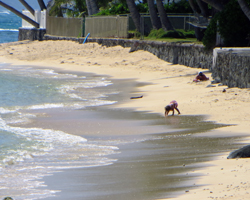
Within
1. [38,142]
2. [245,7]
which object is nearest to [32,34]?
[245,7]

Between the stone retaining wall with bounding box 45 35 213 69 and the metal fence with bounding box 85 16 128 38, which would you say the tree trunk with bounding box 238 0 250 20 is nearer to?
the stone retaining wall with bounding box 45 35 213 69

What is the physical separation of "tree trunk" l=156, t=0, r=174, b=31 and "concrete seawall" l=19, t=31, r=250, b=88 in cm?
161

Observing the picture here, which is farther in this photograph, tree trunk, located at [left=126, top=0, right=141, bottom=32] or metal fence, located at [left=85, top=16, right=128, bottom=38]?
metal fence, located at [left=85, top=16, right=128, bottom=38]

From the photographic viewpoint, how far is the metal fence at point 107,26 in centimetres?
2811

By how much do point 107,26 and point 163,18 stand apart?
5.55 m

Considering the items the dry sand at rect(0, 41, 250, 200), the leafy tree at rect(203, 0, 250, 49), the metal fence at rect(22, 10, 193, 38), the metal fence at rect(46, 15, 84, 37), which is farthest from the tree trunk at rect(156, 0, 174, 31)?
the metal fence at rect(46, 15, 84, 37)

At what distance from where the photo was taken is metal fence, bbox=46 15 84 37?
109 feet

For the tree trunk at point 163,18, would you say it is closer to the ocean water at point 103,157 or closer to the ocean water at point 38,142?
the ocean water at point 38,142

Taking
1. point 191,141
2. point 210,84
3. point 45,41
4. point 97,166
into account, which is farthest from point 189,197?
point 45,41

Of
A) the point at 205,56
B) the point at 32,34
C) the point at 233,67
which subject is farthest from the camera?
the point at 32,34

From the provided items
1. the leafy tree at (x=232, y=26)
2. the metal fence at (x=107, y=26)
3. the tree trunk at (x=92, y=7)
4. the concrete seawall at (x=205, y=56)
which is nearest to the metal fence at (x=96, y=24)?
the metal fence at (x=107, y=26)

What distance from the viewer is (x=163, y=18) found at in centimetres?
2502

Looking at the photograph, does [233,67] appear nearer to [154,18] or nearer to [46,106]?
[46,106]

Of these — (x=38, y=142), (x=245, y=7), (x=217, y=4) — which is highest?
(x=217, y=4)
